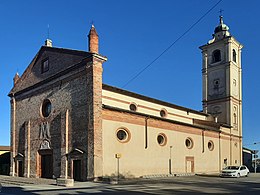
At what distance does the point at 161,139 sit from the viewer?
1312 inches

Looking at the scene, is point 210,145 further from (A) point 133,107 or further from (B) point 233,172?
(A) point 133,107

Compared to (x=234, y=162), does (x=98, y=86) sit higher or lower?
higher

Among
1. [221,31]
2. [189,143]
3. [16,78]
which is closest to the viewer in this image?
[189,143]

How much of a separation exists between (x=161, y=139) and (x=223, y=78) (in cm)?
1965

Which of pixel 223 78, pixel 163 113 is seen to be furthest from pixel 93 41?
pixel 223 78

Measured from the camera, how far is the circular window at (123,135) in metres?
28.4

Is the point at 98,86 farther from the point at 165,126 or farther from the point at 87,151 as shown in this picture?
the point at 165,126

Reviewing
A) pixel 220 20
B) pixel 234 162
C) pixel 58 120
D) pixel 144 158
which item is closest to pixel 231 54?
pixel 220 20

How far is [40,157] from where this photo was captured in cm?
3325

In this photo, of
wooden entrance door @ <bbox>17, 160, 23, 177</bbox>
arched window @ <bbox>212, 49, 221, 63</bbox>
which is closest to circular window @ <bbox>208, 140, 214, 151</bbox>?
arched window @ <bbox>212, 49, 221, 63</bbox>

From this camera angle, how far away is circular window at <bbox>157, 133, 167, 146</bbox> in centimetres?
3291

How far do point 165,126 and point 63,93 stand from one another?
11253 millimetres

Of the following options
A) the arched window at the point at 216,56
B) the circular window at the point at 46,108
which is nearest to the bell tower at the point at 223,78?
the arched window at the point at 216,56

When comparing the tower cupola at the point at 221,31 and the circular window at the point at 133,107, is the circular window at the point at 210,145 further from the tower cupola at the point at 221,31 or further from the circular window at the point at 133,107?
the tower cupola at the point at 221,31
